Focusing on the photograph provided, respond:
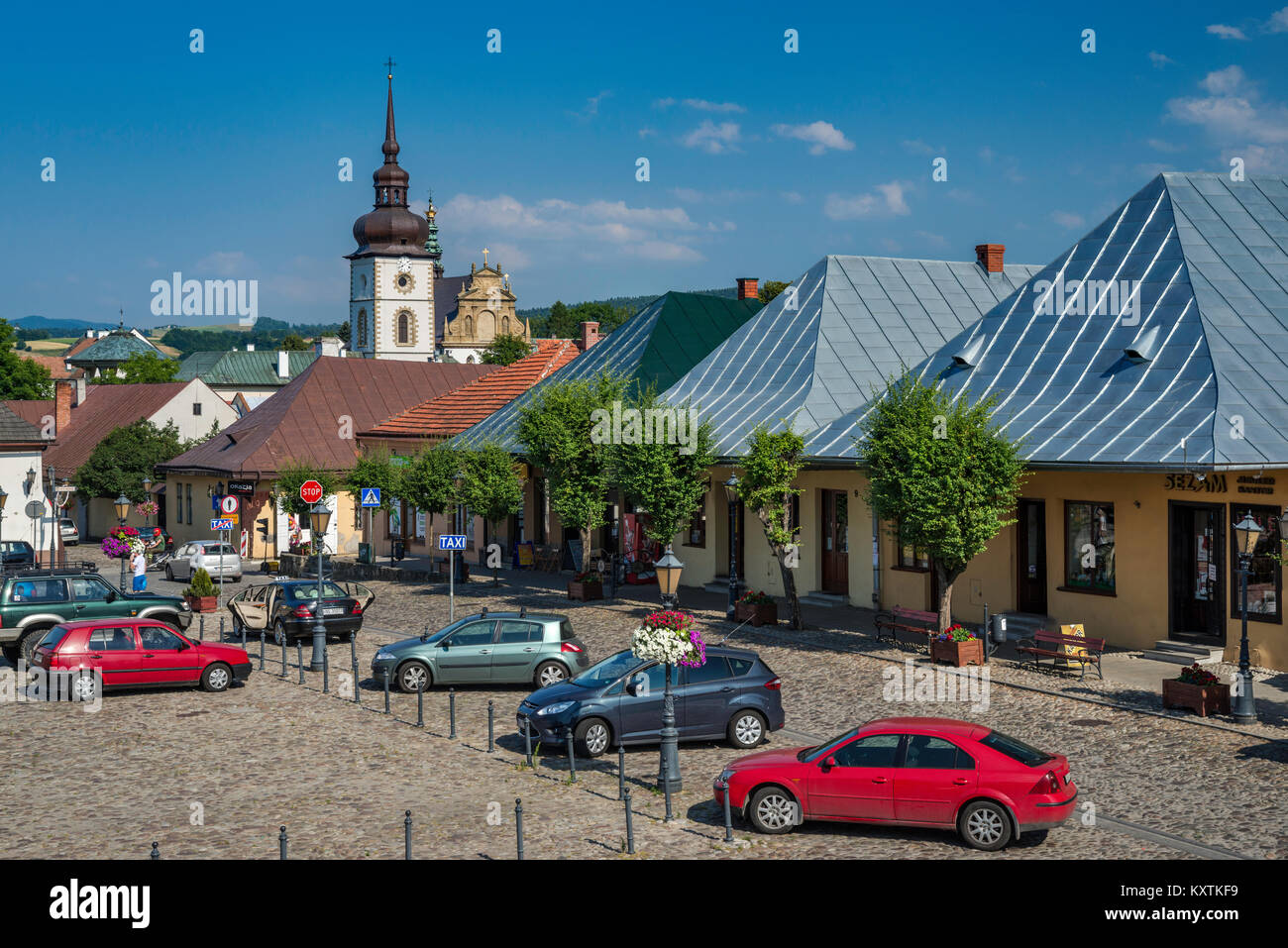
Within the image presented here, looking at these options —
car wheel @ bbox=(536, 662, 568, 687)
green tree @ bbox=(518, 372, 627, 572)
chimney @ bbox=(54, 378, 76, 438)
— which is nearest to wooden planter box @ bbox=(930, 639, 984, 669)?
car wheel @ bbox=(536, 662, 568, 687)

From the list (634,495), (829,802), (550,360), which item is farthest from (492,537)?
Answer: (829,802)

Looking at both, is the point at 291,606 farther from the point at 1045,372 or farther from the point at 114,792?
the point at 1045,372

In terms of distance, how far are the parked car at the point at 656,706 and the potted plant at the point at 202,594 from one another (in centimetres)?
1962

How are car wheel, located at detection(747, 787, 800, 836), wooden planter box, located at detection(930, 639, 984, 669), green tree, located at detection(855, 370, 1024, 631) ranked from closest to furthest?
car wheel, located at detection(747, 787, 800, 836)
wooden planter box, located at detection(930, 639, 984, 669)
green tree, located at detection(855, 370, 1024, 631)

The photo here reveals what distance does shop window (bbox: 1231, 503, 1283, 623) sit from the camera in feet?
77.4

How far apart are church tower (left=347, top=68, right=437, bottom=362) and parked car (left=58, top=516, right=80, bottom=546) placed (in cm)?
6153

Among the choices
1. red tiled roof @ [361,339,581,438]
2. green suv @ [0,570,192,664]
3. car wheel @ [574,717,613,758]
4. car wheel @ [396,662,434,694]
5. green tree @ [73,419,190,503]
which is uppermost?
red tiled roof @ [361,339,581,438]

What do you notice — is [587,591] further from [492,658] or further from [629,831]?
[629,831]

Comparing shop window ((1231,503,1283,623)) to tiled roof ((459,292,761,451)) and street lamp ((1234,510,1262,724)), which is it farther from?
tiled roof ((459,292,761,451))

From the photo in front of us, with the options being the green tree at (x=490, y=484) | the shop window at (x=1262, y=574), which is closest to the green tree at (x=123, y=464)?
the green tree at (x=490, y=484)

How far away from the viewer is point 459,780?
1723 centimetres

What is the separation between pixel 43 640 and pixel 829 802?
15.9 m

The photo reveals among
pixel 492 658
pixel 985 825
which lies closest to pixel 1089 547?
pixel 492 658
